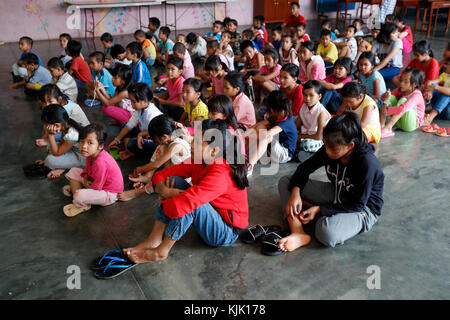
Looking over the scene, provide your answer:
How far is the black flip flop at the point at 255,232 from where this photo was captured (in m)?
2.13

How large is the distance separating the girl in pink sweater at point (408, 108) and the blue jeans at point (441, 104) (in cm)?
36

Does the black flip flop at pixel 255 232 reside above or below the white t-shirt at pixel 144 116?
below

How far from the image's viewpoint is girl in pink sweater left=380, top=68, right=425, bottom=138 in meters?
3.47

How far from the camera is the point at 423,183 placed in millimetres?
2686

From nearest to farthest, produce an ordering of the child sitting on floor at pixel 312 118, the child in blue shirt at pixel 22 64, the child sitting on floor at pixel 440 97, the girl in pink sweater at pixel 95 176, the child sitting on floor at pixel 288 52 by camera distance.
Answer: the girl in pink sweater at pixel 95 176 → the child sitting on floor at pixel 312 118 → the child sitting on floor at pixel 440 97 → the child sitting on floor at pixel 288 52 → the child in blue shirt at pixel 22 64

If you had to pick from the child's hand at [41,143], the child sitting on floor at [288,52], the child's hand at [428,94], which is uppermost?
the child sitting on floor at [288,52]

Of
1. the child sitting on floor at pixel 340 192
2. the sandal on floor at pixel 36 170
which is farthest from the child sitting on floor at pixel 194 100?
the child sitting on floor at pixel 340 192

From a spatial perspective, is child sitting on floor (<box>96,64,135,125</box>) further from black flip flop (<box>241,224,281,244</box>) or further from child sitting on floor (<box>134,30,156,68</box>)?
black flip flop (<box>241,224,281,244</box>)

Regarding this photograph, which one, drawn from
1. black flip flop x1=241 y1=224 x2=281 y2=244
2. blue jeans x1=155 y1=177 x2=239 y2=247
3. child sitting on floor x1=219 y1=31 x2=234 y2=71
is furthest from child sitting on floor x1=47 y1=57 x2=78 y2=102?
black flip flop x1=241 y1=224 x2=281 y2=244

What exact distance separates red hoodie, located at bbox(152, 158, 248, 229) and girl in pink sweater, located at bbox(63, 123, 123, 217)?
51cm

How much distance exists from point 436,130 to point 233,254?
8.34 ft

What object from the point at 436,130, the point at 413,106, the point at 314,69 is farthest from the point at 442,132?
the point at 314,69

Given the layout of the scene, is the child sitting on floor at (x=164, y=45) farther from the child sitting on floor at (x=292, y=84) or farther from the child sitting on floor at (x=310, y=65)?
the child sitting on floor at (x=292, y=84)
